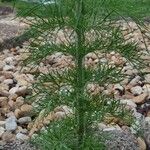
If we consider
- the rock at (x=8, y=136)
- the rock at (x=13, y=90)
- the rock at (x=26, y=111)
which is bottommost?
the rock at (x=13, y=90)

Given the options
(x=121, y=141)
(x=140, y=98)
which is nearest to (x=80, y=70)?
(x=121, y=141)

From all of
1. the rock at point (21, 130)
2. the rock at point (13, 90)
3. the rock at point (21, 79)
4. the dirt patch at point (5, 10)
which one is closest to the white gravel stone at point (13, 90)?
the rock at point (13, 90)

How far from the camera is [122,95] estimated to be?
555 centimetres

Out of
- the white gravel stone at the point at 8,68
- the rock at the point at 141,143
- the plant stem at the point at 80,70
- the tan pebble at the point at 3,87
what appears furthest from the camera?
the white gravel stone at the point at 8,68

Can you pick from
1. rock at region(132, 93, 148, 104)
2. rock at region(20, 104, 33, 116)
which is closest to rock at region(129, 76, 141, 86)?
rock at region(132, 93, 148, 104)

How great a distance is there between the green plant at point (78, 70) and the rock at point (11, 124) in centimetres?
152

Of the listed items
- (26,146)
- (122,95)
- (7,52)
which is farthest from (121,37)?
(7,52)

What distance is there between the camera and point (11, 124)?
198 inches

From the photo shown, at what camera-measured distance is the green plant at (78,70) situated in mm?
2926

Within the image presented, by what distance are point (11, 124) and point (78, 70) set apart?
2.00m

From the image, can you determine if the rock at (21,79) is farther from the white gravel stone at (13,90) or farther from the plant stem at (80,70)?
the plant stem at (80,70)

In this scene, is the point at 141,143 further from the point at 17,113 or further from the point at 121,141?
the point at 17,113

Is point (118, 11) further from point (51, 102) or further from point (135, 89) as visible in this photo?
point (135, 89)

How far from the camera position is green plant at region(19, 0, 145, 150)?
293 centimetres
